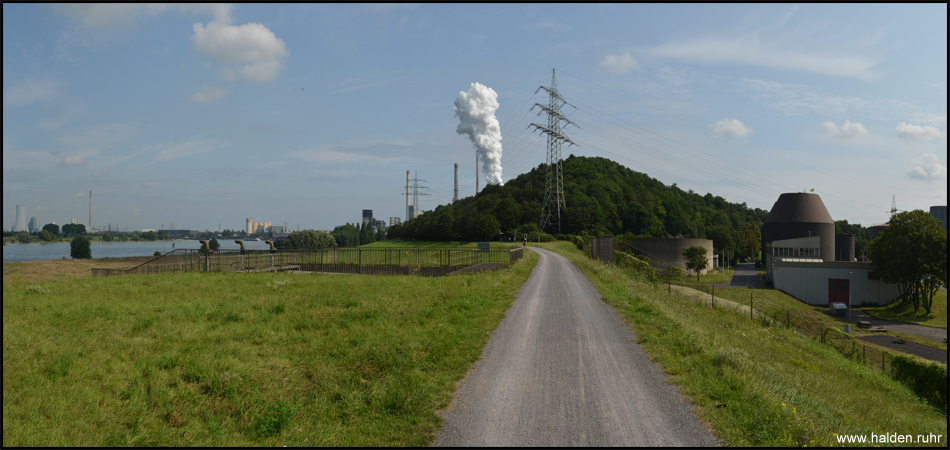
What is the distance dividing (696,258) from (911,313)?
3059 centimetres

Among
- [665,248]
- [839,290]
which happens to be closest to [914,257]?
[839,290]

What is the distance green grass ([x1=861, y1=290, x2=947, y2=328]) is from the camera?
5378cm

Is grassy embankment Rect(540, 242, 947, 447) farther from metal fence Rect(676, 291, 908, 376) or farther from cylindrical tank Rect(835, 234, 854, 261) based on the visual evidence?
cylindrical tank Rect(835, 234, 854, 261)

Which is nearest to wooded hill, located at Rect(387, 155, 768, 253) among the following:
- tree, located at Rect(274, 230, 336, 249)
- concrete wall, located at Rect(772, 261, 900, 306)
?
tree, located at Rect(274, 230, 336, 249)

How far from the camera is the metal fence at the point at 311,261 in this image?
42188 mm

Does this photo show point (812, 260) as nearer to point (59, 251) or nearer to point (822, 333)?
point (822, 333)

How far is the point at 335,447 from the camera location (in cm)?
712

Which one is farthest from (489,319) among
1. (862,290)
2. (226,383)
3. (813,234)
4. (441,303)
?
(813,234)

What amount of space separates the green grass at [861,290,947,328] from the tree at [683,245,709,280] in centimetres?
2552

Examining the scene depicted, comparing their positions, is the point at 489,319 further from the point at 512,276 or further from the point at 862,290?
the point at 862,290

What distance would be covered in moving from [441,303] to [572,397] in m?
10.8

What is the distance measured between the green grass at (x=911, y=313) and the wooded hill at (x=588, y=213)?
51.7 metres

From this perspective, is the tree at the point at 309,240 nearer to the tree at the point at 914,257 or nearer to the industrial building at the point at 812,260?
the industrial building at the point at 812,260

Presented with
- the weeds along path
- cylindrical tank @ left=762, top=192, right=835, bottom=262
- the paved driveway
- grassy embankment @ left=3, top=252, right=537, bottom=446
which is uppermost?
cylindrical tank @ left=762, top=192, right=835, bottom=262
